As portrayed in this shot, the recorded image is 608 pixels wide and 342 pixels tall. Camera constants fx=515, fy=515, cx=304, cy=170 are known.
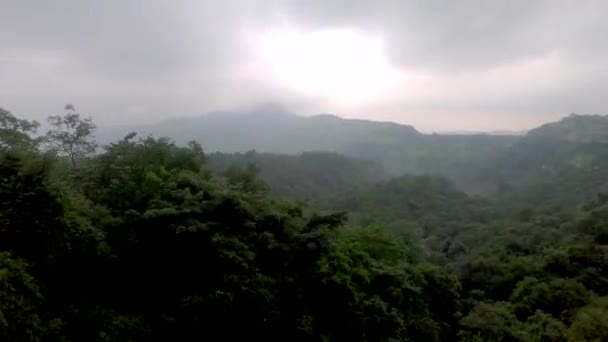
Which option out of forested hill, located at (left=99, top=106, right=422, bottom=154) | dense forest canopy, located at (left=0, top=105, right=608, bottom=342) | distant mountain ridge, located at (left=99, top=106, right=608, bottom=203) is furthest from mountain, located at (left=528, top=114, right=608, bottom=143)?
dense forest canopy, located at (left=0, top=105, right=608, bottom=342)

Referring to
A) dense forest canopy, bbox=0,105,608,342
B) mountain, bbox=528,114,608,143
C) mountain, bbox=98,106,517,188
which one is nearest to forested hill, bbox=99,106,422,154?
mountain, bbox=98,106,517,188

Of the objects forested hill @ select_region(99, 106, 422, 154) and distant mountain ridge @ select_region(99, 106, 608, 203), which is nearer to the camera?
distant mountain ridge @ select_region(99, 106, 608, 203)

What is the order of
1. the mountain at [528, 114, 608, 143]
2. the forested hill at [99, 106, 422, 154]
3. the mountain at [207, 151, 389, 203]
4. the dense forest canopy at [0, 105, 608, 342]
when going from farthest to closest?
the forested hill at [99, 106, 422, 154] < the mountain at [528, 114, 608, 143] < the mountain at [207, 151, 389, 203] < the dense forest canopy at [0, 105, 608, 342]

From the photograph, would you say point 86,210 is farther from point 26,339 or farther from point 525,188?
point 525,188

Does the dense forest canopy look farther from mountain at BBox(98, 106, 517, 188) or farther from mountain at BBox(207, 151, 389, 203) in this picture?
mountain at BBox(98, 106, 517, 188)

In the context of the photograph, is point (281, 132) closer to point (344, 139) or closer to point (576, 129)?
point (344, 139)

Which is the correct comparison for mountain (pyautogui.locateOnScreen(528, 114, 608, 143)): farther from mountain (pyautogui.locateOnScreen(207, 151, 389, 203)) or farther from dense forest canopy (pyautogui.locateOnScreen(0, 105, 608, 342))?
dense forest canopy (pyautogui.locateOnScreen(0, 105, 608, 342))

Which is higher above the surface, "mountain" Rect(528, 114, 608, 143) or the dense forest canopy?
"mountain" Rect(528, 114, 608, 143)

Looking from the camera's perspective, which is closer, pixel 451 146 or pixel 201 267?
pixel 201 267

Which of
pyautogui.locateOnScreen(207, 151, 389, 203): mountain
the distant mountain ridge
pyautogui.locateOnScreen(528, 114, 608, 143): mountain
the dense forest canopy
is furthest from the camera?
pyautogui.locateOnScreen(528, 114, 608, 143): mountain

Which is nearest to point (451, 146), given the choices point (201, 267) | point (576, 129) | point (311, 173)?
point (576, 129)

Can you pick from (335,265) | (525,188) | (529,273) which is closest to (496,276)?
(529,273)

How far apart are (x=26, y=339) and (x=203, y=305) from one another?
9.60 feet

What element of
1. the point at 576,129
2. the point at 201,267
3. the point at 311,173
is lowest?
the point at 311,173
